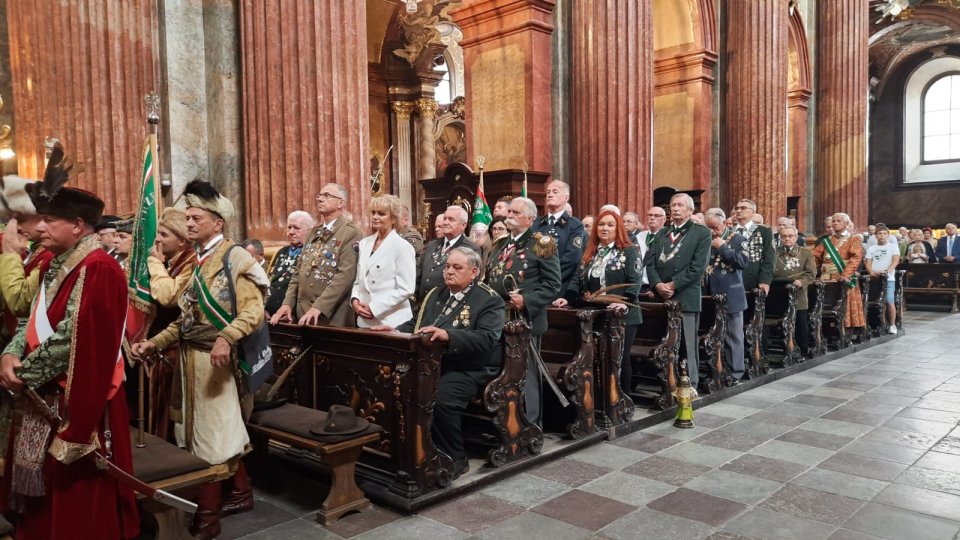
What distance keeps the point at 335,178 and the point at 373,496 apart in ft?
10.9

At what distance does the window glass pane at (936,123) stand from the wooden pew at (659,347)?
85.6 ft

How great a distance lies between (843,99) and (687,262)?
40.0 ft

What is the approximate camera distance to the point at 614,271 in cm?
579

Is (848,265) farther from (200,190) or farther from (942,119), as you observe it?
(942,119)

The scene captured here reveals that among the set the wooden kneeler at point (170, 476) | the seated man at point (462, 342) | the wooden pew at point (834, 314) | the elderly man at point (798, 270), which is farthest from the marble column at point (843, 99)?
the wooden kneeler at point (170, 476)

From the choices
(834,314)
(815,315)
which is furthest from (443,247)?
(834,314)

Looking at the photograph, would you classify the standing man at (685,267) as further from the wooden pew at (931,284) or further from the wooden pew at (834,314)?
the wooden pew at (931,284)

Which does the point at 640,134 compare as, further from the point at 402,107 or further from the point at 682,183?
the point at 402,107

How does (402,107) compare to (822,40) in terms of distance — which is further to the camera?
(402,107)

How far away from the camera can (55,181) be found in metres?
2.67

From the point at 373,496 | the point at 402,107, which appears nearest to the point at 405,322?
the point at 373,496

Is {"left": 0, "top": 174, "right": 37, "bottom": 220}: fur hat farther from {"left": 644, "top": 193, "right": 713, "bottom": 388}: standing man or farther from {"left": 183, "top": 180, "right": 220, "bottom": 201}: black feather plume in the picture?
{"left": 644, "top": 193, "right": 713, "bottom": 388}: standing man

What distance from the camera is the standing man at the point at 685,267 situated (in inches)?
244

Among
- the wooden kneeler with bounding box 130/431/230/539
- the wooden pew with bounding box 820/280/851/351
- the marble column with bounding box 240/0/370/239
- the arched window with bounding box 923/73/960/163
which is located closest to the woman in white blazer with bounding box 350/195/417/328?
the wooden kneeler with bounding box 130/431/230/539
